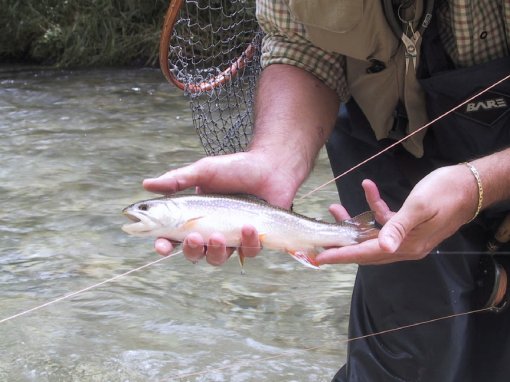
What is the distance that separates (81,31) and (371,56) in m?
9.81

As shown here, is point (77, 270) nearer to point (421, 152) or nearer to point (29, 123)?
point (421, 152)

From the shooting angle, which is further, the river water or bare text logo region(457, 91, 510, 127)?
the river water

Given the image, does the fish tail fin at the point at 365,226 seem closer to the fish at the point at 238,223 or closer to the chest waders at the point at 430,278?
the fish at the point at 238,223

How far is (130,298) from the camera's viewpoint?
134 inches

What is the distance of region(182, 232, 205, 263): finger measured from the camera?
61.2 inches

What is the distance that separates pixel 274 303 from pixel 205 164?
173 cm

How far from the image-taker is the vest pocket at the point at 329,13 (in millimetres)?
1860

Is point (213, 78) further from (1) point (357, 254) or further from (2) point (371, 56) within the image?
(1) point (357, 254)

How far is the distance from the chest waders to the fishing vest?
0.05m

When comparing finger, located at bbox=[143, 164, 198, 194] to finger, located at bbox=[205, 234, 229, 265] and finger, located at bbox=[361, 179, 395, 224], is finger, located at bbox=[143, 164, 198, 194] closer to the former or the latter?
finger, located at bbox=[205, 234, 229, 265]

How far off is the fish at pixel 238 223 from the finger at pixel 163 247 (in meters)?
0.02

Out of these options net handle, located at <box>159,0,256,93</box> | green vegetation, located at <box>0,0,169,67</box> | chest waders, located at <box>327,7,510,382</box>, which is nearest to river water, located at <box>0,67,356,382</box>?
chest waders, located at <box>327,7,510,382</box>

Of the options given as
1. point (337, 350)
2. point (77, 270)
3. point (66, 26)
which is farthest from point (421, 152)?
point (66, 26)

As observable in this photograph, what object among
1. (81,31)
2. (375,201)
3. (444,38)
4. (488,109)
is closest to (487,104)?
(488,109)
